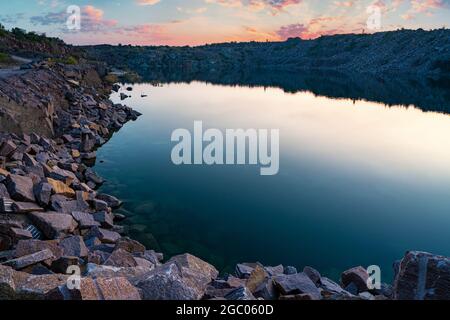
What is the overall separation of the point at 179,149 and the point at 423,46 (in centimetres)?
12081

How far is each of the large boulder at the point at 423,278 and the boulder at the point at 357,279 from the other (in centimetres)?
321

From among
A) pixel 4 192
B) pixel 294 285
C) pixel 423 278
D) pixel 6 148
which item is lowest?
pixel 294 285

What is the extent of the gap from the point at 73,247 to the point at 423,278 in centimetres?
686

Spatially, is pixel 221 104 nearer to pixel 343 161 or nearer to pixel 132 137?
pixel 132 137

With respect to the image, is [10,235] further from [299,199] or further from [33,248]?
[299,199]

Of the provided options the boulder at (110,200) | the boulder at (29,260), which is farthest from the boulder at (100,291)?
the boulder at (110,200)

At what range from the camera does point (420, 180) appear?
19359 mm

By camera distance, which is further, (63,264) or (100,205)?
(100,205)

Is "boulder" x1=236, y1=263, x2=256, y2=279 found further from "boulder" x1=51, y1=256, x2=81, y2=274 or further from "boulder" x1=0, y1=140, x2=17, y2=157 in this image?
"boulder" x1=0, y1=140, x2=17, y2=157

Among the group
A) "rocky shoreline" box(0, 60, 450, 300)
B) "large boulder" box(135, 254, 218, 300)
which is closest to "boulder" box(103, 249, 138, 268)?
"rocky shoreline" box(0, 60, 450, 300)

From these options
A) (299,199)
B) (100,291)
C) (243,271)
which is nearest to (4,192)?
(243,271)

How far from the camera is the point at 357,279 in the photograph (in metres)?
8.77

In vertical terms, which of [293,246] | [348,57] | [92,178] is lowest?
[293,246]
